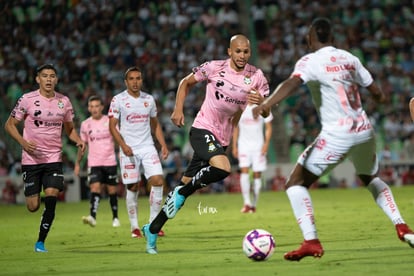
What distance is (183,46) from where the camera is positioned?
1229 inches

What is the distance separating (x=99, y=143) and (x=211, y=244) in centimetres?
593

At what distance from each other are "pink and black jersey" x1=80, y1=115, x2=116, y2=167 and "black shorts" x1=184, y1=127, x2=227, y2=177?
6.20 meters

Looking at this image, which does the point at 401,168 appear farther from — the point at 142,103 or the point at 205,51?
the point at 142,103

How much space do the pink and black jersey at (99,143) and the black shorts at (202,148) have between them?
244 inches

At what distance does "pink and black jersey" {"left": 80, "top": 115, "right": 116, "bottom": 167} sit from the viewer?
17438 millimetres

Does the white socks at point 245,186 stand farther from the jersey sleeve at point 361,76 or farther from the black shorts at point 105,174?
the jersey sleeve at point 361,76

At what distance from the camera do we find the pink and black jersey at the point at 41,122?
40.4ft

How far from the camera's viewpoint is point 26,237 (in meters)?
14.3

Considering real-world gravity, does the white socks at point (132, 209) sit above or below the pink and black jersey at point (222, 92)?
below

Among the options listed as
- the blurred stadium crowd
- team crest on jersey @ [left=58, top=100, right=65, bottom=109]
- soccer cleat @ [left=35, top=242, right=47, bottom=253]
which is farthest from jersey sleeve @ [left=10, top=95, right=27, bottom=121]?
the blurred stadium crowd

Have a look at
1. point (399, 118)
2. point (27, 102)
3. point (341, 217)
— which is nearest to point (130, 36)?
point (399, 118)

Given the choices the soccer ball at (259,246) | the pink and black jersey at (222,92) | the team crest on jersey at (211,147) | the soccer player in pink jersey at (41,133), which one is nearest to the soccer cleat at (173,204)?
the team crest on jersey at (211,147)

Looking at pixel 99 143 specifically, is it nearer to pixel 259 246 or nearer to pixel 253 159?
pixel 253 159

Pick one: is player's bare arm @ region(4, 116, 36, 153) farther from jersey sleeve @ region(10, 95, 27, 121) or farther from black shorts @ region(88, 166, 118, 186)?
black shorts @ region(88, 166, 118, 186)
